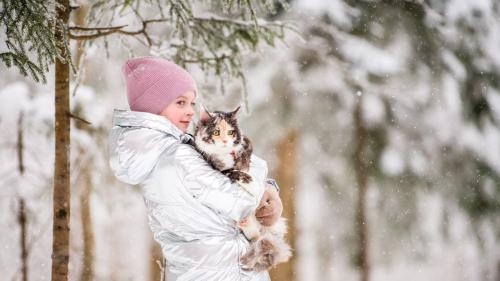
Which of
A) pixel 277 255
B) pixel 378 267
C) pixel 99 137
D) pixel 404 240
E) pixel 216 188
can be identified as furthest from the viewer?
pixel 378 267

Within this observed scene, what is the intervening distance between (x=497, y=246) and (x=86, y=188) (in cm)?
537

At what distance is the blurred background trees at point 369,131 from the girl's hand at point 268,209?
369 centimetres

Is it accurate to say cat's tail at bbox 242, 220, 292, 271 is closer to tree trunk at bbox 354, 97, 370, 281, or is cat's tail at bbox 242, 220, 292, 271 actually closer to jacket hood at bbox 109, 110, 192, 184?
jacket hood at bbox 109, 110, 192, 184

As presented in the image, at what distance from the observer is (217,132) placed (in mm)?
1896

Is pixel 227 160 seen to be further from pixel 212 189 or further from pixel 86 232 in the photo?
pixel 86 232

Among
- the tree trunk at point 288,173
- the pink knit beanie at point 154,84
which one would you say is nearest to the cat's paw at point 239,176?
the pink knit beanie at point 154,84

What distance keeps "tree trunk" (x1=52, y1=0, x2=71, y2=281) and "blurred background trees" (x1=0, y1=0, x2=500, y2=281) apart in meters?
2.40

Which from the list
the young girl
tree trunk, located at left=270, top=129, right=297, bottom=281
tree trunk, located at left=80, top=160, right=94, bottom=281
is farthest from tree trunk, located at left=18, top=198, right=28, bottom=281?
the young girl

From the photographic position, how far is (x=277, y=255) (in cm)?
196

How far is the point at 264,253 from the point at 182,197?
428 millimetres

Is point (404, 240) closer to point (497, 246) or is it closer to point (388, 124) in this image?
point (497, 246)

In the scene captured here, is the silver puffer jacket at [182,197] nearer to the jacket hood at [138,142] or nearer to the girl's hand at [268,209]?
the jacket hood at [138,142]

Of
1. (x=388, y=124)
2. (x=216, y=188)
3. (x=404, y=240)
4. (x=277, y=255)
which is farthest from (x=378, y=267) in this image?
(x=216, y=188)

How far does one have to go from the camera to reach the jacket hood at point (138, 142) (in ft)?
5.62
